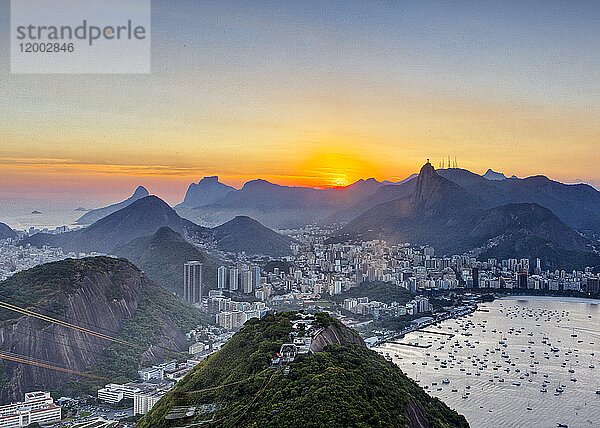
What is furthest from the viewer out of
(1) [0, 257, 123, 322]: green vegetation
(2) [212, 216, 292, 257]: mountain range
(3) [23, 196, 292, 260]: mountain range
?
(2) [212, 216, 292, 257]: mountain range

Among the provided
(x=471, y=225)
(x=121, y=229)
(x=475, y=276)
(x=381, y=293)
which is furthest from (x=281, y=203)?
(x=381, y=293)

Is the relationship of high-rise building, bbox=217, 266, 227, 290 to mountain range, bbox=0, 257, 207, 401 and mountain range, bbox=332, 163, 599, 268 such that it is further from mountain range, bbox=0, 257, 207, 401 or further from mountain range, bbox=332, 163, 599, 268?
mountain range, bbox=332, 163, 599, 268

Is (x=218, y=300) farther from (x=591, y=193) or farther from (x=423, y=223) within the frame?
(x=591, y=193)

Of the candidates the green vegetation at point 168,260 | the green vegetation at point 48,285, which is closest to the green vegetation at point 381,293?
the green vegetation at point 168,260

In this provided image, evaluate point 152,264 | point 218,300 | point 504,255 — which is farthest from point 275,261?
point 504,255

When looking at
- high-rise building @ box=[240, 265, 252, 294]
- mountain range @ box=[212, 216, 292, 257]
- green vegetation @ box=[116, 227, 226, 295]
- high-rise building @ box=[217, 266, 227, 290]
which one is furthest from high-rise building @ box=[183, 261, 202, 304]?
mountain range @ box=[212, 216, 292, 257]

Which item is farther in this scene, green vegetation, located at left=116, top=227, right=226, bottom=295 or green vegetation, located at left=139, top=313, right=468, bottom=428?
green vegetation, located at left=116, top=227, right=226, bottom=295

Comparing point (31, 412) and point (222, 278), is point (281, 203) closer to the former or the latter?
point (222, 278)
